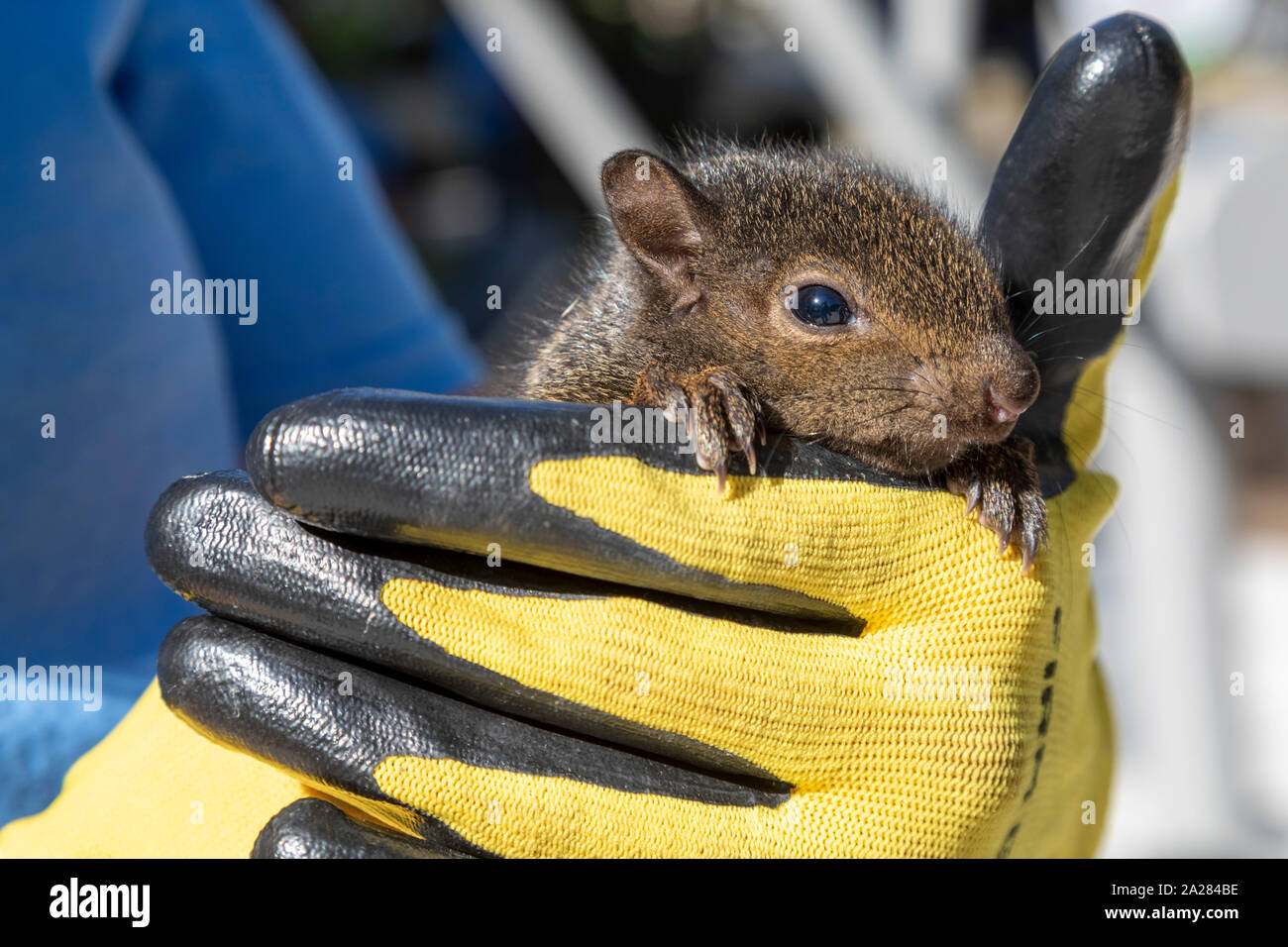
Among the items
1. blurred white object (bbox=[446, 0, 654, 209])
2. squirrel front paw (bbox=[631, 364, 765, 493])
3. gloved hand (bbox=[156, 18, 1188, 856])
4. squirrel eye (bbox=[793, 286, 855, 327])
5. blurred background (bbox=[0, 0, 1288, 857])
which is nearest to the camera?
gloved hand (bbox=[156, 18, 1188, 856])

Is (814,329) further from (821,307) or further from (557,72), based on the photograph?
(557,72)

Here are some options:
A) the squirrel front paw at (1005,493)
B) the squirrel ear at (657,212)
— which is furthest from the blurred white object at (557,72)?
the squirrel front paw at (1005,493)

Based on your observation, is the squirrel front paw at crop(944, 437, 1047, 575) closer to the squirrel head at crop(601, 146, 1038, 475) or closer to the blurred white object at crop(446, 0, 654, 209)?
the squirrel head at crop(601, 146, 1038, 475)

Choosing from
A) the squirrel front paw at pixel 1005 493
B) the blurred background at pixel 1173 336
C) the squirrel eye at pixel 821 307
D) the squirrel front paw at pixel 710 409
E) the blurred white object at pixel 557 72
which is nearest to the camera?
the squirrel front paw at pixel 710 409

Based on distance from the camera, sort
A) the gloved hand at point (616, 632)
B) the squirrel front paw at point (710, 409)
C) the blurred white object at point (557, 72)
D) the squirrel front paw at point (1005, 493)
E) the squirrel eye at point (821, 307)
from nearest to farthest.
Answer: the gloved hand at point (616, 632) → the squirrel front paw at point (710, 409) → the squirrel front paw at point (1005, 493) → the squirrel eye at point (821, 307) → the blurred white object at point (557, 72)

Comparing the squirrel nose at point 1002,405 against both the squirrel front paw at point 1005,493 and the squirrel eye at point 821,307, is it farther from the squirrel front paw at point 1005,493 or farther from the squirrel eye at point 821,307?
the squirrel eye at point 821,307

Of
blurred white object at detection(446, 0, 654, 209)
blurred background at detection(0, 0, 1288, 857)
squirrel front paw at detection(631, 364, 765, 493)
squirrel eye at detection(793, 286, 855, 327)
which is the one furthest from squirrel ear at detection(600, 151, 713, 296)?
blurred white object at detection(446, 0, 654, 209)

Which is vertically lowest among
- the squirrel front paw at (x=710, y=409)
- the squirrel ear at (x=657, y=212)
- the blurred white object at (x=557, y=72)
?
the squirrel front paw at (x=710, y=409)
